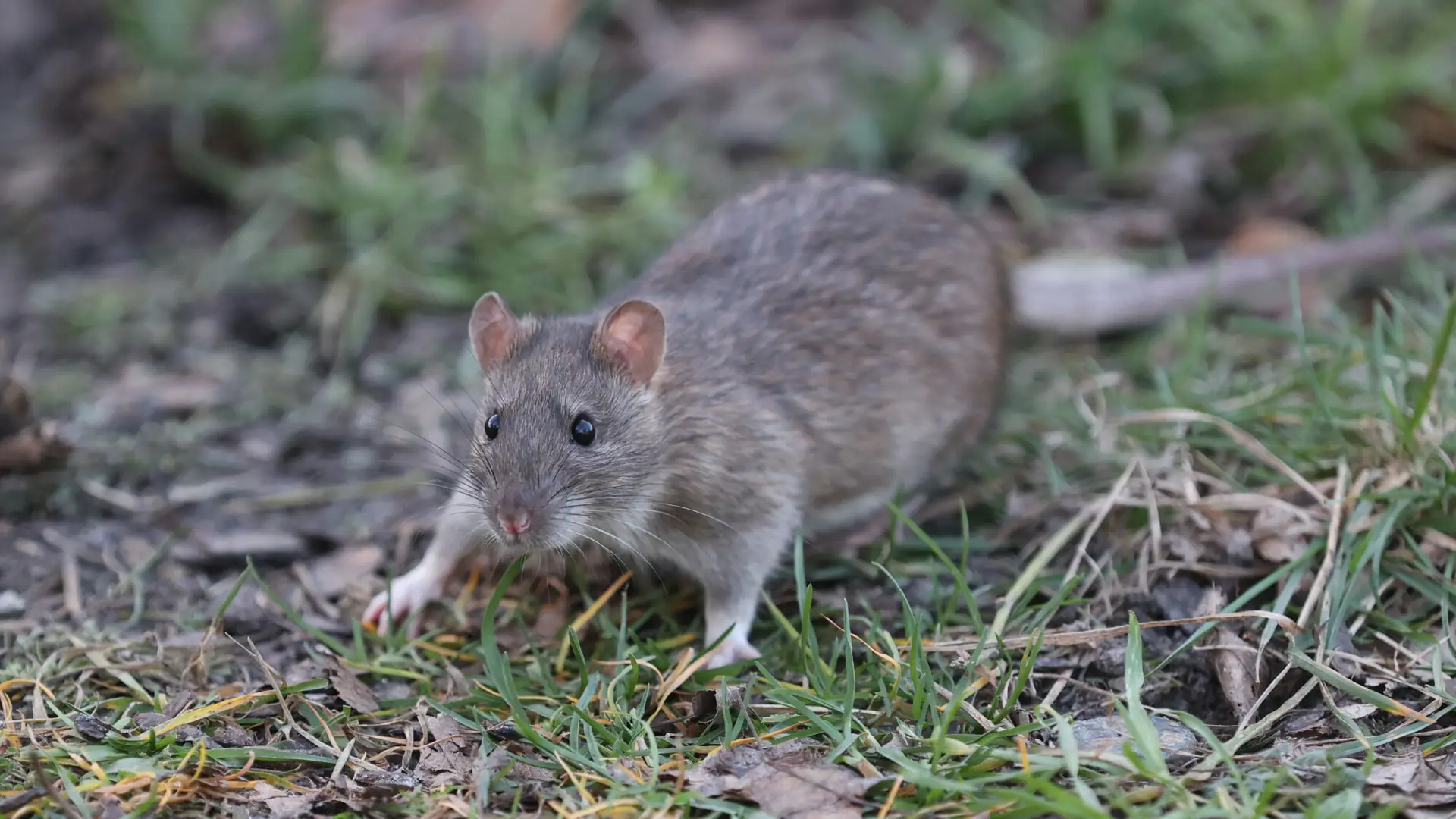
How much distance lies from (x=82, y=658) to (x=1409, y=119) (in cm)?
670

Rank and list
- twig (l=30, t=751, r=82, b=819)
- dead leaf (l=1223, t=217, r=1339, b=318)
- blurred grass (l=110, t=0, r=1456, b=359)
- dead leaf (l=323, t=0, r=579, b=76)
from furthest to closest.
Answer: dead leaf (l=323, t=0, r=579, b=76) < blurred grass (l=110, t=0, r=1456, b=359) < dead leaf (l=1223, t=217, r=1339, b=318) < twig (l=30, t=751, r=82, b=819)

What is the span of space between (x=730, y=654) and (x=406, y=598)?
115 cm

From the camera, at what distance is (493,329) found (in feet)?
14.6

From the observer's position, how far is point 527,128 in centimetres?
716

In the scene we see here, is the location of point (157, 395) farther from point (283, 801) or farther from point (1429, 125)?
point (1429, 125)

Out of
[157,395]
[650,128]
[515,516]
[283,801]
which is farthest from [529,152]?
[283,801]

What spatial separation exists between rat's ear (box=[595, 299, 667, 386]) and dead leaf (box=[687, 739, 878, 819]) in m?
1.27

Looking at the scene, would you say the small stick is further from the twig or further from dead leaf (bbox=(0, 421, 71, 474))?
the twig

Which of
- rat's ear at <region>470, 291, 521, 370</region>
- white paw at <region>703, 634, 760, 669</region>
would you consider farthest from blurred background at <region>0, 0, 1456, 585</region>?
white paw at <region>703, 634, 760, 669</region>

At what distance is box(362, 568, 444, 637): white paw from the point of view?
14.9 ft

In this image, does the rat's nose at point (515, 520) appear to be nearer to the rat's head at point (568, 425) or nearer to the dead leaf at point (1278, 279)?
the rat's head at point (568, 425)

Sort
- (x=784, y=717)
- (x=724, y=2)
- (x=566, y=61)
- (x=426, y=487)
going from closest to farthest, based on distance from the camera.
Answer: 1. (x=784, y=717)
2. (x=426, y=487)
3. (x=566, y=61)
4. (x=724, y=2)

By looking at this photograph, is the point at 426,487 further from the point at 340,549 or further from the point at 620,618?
the point at 620,618

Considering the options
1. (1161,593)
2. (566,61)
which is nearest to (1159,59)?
(566,61)
